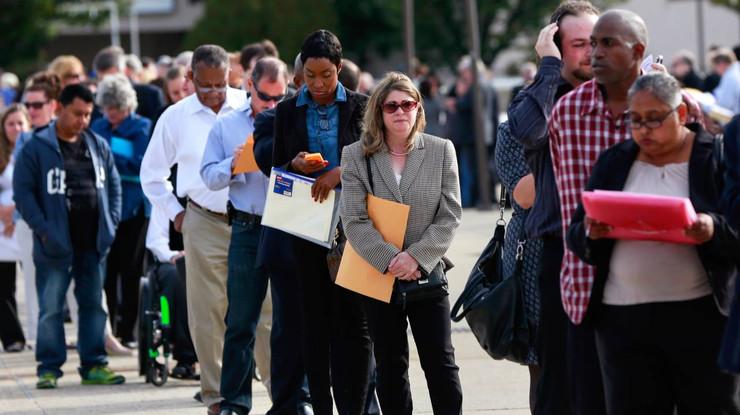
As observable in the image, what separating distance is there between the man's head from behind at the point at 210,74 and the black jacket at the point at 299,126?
1145mm

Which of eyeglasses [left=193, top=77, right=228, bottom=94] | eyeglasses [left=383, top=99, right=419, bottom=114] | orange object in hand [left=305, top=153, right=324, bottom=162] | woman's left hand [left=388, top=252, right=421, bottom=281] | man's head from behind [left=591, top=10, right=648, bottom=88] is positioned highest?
man's head from behind [left=591, top=10, right=648, bottom=88]

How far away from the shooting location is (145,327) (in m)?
9.66

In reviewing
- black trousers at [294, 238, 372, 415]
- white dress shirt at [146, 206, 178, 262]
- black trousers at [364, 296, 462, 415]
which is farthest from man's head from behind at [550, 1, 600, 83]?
white dress shirt at [146, 206, 178, 262]

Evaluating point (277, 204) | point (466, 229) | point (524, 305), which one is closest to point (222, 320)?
point (277, 204)

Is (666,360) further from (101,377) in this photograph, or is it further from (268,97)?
(101,377)

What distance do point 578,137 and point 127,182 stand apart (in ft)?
21.7

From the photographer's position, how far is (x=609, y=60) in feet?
17.5

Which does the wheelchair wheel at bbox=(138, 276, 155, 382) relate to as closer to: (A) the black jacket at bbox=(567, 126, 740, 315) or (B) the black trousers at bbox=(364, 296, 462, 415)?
(B) the black trousers at bbox=(364, 296, 462, 415)

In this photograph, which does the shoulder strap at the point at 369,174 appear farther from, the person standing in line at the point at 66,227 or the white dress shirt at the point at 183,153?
the person standing in line at the point at 66,227

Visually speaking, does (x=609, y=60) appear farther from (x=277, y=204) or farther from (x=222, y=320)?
(x=222, y=320)

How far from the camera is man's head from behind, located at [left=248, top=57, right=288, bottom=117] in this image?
315 inches

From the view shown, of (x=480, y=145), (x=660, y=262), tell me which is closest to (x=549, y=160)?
(x=660, y=262)

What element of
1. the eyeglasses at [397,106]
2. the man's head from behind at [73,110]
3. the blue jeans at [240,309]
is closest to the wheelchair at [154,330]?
the man's head from behind at [73,110]

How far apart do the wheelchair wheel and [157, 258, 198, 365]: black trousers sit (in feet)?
0.38
